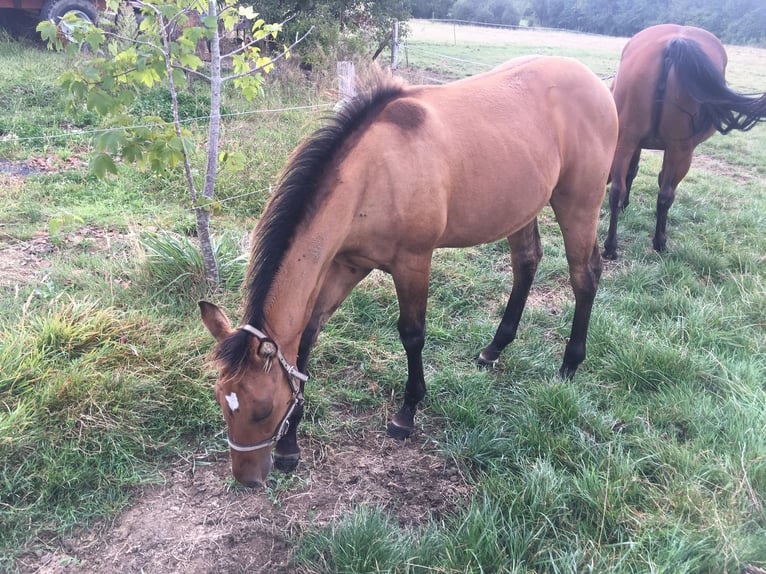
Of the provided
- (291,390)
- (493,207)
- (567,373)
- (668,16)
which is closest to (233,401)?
(291,390)

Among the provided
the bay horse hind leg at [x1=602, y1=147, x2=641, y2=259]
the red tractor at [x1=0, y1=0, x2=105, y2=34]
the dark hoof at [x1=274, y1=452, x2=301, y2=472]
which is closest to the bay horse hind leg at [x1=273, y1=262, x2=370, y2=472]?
the dark hoof at [x1=274, y1=452, x2=301, y2=472]

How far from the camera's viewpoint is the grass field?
1.99 m

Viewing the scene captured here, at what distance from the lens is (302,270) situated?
81.1 inches

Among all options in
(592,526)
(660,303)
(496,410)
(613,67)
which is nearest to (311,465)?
(496,410)

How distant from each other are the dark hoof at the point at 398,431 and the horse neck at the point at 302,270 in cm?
84

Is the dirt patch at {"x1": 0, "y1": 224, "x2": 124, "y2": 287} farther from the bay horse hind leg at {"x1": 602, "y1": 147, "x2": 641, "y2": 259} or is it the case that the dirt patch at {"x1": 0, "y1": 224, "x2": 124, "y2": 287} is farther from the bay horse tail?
the bay horse tail

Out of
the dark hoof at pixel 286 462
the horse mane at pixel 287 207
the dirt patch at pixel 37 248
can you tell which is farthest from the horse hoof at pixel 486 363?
the dirt patch at pixel 37 248

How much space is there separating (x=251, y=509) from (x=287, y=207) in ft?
4.41

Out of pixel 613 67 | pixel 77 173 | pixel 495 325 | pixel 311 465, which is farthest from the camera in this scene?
pixel 613 67

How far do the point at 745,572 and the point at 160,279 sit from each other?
3.30 m

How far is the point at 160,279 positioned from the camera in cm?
328

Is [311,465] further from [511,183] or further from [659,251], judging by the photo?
[659,251]

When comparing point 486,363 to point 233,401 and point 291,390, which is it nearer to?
point 291,390

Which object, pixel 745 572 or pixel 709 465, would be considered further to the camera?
pixel 709 465
